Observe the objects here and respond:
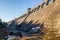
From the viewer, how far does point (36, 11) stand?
91.8m

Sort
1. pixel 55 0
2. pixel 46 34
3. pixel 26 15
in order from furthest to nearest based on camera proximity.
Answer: pixel 26 15 → pixel 55 0 → pixel 46 34

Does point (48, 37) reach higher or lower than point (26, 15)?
lower

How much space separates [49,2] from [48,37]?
231 feet

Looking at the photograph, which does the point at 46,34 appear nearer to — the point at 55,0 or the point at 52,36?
the point at 52,36

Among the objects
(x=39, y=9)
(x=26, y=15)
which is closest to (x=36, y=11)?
(x=39, y=9)

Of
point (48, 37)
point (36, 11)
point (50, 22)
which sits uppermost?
point (36, 11)

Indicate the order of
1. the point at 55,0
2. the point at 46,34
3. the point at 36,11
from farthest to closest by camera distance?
1. the point at 36,11
2. the point at 55,0
3. the point at 46,34

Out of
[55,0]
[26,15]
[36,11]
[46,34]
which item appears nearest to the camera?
[46,34]

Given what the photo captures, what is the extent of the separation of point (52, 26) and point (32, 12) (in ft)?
254

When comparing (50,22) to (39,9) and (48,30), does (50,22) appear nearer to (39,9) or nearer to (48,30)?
(48,30)

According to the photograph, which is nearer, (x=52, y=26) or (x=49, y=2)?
(x=52, y=26)

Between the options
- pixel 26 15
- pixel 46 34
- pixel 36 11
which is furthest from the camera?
pixel 26 15

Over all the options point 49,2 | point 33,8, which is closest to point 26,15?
point 33,8

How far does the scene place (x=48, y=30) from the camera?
1797 cm
